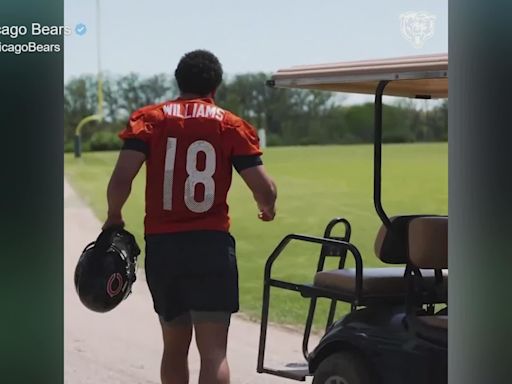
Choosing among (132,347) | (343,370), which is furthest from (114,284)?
(132,347)

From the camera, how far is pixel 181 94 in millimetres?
4602

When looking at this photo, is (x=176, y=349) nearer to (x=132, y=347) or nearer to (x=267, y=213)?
(x=267, y=213)

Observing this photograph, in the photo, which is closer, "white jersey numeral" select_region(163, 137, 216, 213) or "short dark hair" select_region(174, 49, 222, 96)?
"white jersey numeral" select_region(163, 137, 216, 213)

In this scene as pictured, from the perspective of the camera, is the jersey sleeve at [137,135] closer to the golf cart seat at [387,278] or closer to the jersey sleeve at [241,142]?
the jersey sleeve at [241,142]

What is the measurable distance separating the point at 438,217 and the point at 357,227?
1477cm

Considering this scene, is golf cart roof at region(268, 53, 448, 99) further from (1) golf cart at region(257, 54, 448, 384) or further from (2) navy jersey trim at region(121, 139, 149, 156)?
(2) navy jersey trim at region(121, 139, 149, 156)

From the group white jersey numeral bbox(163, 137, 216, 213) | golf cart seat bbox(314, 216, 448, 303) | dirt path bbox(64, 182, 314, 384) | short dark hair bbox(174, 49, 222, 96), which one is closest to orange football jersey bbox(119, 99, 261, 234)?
white jersey numeral bbox(163, 137, 216, 213)

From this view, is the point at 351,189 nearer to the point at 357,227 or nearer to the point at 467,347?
the point at 357,227

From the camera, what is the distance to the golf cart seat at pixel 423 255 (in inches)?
176

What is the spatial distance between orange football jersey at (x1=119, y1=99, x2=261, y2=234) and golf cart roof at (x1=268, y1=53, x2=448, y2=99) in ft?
1.96

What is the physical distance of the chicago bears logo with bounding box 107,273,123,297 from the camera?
4.38 m

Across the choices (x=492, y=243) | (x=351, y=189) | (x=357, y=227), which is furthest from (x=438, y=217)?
(x=351, y=189)

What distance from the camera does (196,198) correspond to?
14.4 feet

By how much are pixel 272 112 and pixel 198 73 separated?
2832 cm
